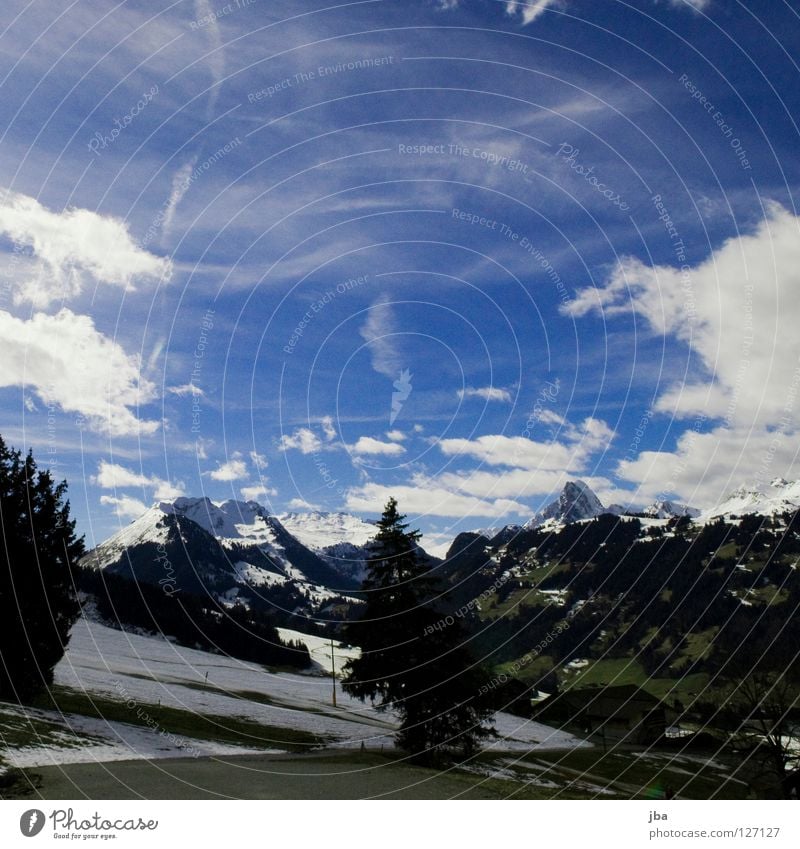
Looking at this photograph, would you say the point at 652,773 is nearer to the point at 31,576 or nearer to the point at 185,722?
the point at 185,722

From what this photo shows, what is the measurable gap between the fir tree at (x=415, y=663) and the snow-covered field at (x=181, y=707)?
4384 millimetres

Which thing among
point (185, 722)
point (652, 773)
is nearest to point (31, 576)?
point (185, 722)

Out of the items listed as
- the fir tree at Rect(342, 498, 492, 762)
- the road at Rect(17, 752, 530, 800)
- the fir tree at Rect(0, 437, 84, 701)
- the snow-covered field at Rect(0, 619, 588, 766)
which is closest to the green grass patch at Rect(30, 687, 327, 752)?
the snow-covered field at Rect(0, 619, 588, 766)

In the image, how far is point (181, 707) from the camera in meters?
62.8

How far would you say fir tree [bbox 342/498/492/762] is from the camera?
30781mm

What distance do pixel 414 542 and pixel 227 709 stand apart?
43.6 metres

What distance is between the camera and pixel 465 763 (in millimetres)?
34031

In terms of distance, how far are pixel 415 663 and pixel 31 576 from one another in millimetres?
21108

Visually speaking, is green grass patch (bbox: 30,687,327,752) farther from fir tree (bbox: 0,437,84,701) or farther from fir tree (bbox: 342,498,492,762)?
fir tree (bbox: 342,498,492,762)
